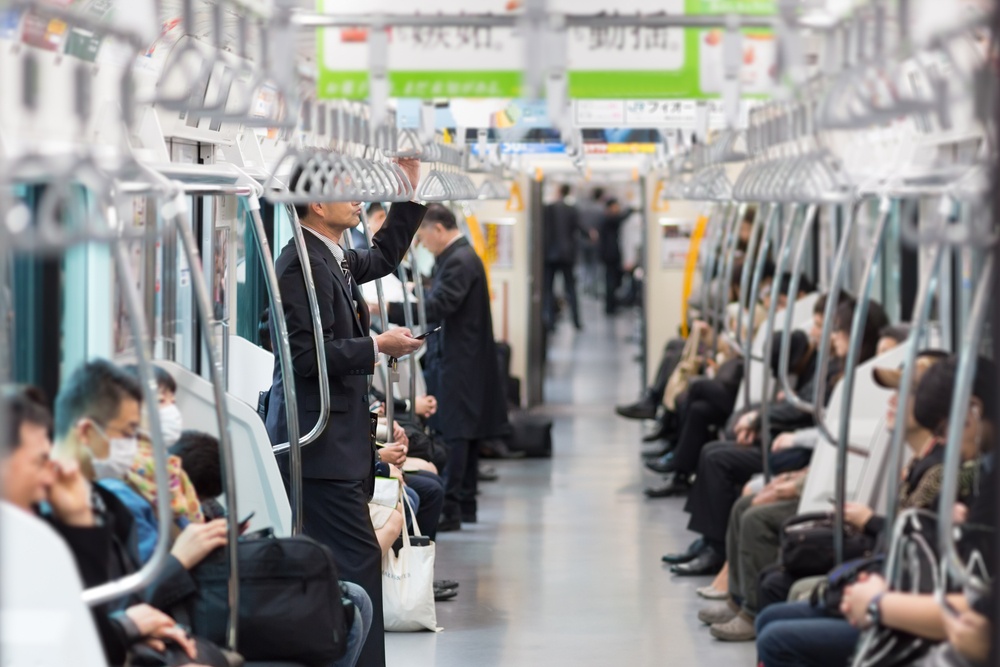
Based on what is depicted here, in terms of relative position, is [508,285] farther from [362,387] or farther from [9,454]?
[9,454]

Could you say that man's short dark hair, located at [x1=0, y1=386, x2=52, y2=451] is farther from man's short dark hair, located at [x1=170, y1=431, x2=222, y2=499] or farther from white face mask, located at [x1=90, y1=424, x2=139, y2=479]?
man's short dark hair, located at [x1=170, y1=431, x2=222, y2=499]

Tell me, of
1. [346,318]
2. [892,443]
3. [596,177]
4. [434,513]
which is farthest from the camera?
[596,177]

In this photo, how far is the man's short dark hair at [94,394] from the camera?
103 inches

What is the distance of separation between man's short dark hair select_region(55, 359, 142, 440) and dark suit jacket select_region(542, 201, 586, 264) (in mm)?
14969

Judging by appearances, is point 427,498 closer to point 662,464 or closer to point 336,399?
point 336,399

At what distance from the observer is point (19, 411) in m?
2.49

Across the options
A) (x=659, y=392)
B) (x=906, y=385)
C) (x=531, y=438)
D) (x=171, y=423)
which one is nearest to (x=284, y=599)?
(x=171, y=423)

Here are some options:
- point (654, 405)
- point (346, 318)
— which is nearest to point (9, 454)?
point (346, 318)

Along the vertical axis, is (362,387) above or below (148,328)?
below

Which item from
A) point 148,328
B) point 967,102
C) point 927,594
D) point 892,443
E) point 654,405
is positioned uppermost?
point 967,102

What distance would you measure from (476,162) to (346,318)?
4.31 m

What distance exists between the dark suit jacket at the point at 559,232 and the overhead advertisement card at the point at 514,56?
14729 mm

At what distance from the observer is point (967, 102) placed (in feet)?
8.09

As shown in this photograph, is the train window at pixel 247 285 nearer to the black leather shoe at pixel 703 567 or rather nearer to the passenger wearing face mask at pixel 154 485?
the passenger wearing face mask at pixel 154 485
